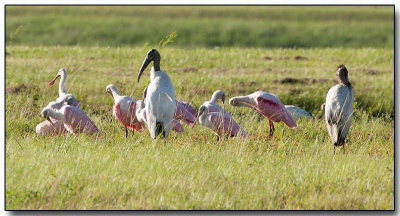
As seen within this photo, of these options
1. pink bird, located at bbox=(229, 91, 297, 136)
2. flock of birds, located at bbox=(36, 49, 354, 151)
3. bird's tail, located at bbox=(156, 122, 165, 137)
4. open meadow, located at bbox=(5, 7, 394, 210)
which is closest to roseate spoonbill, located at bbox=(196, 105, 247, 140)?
flock of birds, located at bbox=(36, 49, 354, 151)

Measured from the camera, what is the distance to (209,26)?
99.0 feet

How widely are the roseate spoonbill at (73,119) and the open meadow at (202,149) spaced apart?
19 cm

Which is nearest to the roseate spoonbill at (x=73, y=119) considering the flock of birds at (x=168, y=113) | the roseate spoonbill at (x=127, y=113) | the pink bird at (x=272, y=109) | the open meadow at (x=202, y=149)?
the flock of birds at (x=168, y=113)

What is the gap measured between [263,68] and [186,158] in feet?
27.1

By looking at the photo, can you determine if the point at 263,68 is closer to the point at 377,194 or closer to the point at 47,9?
the point at 377,194

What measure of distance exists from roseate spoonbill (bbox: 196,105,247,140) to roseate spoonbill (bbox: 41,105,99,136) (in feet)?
4.58

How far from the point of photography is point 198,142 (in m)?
8.12

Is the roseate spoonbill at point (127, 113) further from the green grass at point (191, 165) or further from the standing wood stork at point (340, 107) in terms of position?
the standing wood stork at point (340, 107)

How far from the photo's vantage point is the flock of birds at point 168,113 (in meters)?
7.27

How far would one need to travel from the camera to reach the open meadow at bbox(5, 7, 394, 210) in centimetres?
567

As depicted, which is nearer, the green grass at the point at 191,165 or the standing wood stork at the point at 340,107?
the green grass at the point at 191,165

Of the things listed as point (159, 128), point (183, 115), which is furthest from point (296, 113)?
point (159, 128)

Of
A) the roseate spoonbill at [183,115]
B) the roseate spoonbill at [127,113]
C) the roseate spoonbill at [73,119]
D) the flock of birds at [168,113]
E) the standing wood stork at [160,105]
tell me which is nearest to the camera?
the standing wood stork at [160,105]

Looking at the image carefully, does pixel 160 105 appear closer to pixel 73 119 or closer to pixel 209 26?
pixel 73 119
